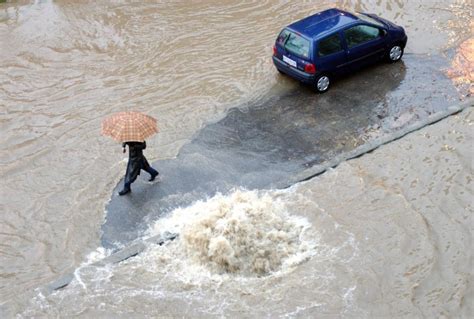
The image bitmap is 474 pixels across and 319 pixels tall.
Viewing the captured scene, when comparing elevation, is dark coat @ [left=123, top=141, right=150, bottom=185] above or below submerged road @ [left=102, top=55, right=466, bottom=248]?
above

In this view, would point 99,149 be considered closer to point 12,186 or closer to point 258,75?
point 12,186

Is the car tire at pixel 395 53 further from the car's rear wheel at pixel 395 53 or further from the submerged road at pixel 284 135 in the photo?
the submerged road at pixel 284 135

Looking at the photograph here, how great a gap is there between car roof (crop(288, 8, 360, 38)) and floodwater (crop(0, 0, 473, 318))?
1395 millimetres

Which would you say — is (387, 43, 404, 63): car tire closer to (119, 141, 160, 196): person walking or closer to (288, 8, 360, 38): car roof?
(288, 8, 360, 38): car roof

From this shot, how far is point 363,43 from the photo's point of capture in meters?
13.4

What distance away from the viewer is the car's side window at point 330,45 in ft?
42.1

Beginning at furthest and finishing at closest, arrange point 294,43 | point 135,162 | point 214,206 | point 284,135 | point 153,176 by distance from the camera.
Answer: point 294,43, point 284,135, point 153,176, point 135,162, point 214,206

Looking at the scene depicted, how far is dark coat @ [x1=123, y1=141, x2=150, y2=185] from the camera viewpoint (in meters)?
10.3

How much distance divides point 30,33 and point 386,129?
1090 cm

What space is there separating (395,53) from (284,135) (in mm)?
4039

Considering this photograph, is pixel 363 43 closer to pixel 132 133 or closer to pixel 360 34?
pixel 360 34

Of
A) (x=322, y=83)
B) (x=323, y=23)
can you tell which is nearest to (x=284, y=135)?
(x=322, y=83)

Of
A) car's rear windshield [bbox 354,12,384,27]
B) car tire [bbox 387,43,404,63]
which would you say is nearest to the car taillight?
car's rear windshield [bbox 354,12,384,27]

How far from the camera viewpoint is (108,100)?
1361 centimetres
